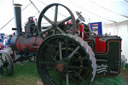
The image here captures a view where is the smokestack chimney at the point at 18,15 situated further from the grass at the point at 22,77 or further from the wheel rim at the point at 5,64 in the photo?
the grass at the point at 22,77

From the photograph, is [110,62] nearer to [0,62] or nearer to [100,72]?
[100,72]

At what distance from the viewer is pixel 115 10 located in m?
3.70

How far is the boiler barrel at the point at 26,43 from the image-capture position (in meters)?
2.83

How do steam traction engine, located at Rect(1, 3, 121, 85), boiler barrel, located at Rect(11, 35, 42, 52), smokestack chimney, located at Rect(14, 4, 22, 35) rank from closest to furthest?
steam traction engine, located at Rect(1, 3, 121, 85), boiler barrel, located at Rect(11, 35, 42, 52), smokestack chimney, located at Rect(14, 4, 22, 35)

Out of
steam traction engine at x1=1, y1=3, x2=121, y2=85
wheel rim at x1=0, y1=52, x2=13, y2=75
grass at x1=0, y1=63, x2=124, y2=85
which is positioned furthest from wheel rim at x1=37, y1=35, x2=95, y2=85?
wheel rim at x1=0, y1=52, x2=13, y2=75

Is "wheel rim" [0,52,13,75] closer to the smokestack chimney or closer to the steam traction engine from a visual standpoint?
the steam traction engine

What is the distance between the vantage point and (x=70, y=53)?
6.18 ft

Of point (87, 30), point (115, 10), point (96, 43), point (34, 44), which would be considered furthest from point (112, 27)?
point (34, 44)

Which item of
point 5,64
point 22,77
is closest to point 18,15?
point 5,64

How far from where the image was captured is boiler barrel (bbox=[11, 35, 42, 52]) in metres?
2.83

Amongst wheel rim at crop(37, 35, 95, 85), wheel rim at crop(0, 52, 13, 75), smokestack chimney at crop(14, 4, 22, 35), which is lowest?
wheel rim at crop(0, 52, 13, 75)

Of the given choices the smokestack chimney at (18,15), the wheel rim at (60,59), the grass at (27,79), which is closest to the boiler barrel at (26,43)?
the smokestack chimney at (18,15)

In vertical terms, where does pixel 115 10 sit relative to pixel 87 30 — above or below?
above

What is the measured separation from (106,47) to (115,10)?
196 centimetres
